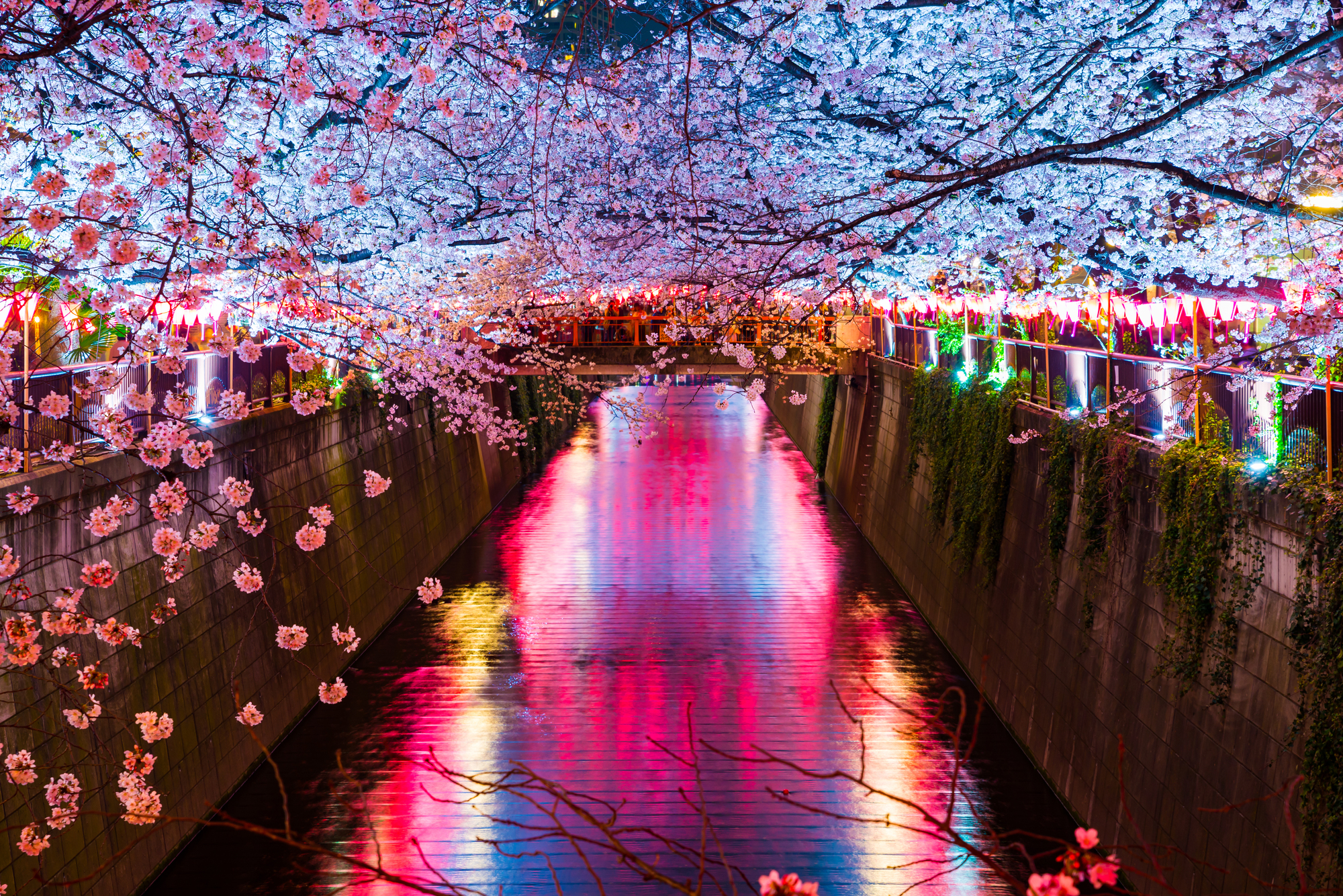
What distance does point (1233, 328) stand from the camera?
1227 cm

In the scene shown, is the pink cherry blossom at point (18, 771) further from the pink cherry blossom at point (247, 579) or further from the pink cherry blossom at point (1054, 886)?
the pink cherry blossom at point (1054, 886)

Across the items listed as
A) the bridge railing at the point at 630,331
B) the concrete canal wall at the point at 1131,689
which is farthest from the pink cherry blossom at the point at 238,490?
the bridge railing at the point at 630,331

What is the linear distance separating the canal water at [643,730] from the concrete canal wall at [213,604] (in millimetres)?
459

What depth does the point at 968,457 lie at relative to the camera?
11.9 meters

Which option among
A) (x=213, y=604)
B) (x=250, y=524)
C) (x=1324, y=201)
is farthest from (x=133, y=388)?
(x=1324, y=201)

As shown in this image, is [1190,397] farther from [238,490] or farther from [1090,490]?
[238,490]

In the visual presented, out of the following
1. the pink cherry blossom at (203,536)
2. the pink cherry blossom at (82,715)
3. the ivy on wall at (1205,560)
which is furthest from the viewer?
the ivy on wall at (1205,560)

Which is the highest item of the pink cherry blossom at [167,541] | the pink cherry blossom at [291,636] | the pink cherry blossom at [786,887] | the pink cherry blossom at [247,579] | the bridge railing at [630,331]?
the bridge railing at [630,331]

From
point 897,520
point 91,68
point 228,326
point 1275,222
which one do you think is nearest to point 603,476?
point 897,520

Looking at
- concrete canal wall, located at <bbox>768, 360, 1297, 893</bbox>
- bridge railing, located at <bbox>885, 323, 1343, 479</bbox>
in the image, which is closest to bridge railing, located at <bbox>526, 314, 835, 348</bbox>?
concrete canal wall, located at <bbox>768, 360, 1297, 893</bbox>

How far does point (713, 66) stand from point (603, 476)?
18188 mm

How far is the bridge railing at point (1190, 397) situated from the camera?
5195 mm

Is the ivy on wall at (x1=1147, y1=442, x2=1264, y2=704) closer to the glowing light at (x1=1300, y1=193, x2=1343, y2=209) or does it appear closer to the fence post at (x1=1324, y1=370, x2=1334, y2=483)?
the fence post at (x1=1324, y1=370, x2=1334, y2=483)

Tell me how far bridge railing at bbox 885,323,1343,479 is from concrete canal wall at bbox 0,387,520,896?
496 cm
